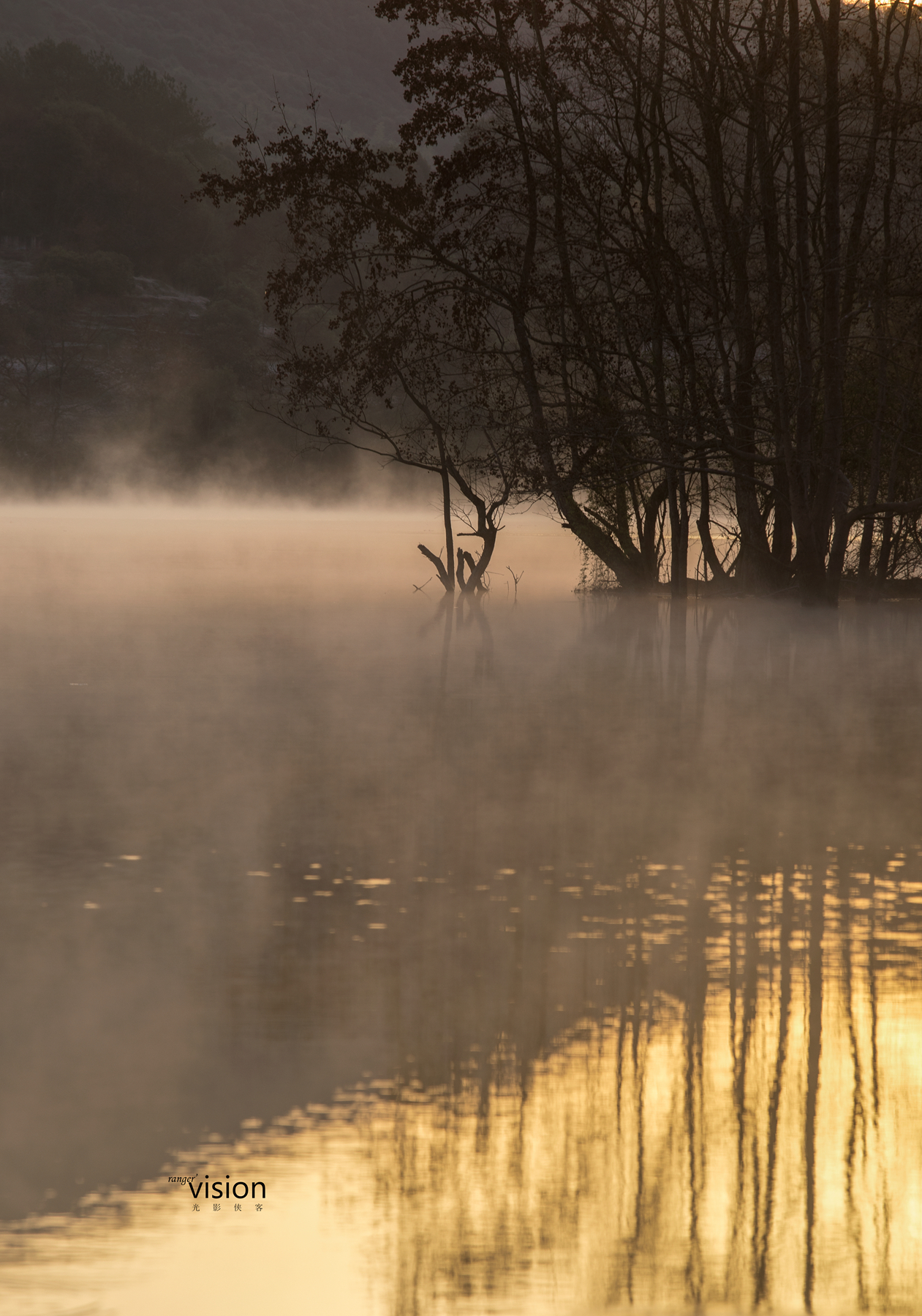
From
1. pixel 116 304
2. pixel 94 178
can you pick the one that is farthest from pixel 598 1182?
pixel 94 178

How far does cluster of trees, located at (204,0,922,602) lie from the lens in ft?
69.8

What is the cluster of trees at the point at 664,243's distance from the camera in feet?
69.8

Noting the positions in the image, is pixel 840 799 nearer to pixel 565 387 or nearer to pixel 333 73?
pixel 565 387

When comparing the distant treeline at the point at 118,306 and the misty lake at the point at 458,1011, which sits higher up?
the distant treeline at the point at 118,306

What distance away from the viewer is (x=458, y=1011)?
16.5ft

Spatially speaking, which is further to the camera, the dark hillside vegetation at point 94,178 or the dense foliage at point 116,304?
the dark hillside vegetation at point 94,178

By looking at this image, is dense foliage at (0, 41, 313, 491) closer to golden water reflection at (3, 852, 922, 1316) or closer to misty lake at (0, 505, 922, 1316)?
misty lake at (0, 505, 922, 1316)

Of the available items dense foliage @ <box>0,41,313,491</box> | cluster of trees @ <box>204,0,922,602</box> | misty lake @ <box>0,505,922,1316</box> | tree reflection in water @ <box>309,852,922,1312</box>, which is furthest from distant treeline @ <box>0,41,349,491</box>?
tree reflection in water @ <box>309,852,922,1312</box>

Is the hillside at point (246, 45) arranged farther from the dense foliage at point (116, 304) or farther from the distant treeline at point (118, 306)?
the distant treeline at point (118, 306)


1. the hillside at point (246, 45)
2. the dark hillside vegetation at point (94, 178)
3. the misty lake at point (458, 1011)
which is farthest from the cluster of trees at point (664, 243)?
the hillside at point (246, 45)

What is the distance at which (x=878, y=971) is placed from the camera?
5.50 metres

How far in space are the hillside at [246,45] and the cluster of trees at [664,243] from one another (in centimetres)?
Result: 11634

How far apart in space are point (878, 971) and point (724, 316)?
19930 millimetres

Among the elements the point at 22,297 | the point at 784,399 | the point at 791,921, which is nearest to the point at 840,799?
the point at 791,921
